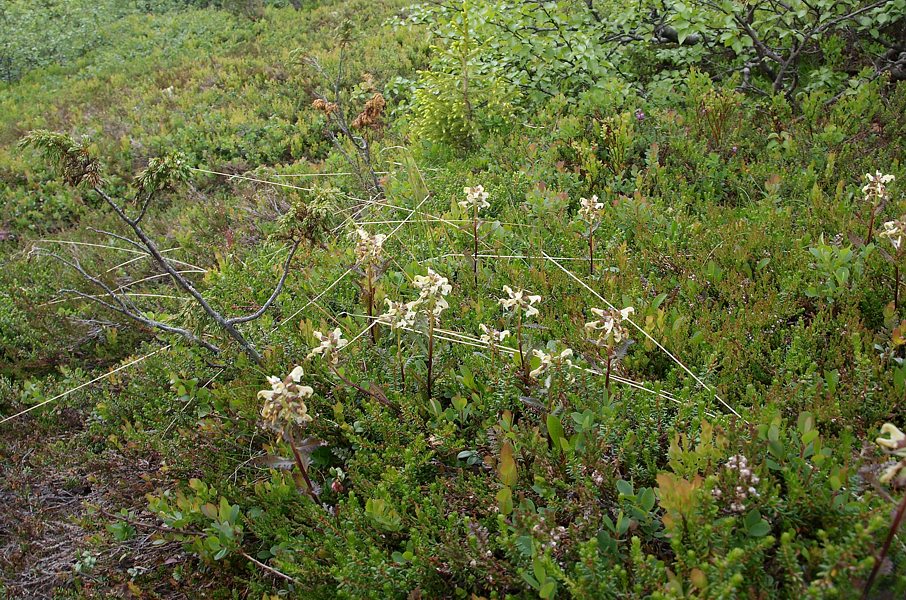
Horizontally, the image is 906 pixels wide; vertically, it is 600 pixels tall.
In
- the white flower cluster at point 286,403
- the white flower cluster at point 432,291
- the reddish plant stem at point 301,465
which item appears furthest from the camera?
the white flower cluster at point 432,291

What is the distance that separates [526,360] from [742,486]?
40.6 inches

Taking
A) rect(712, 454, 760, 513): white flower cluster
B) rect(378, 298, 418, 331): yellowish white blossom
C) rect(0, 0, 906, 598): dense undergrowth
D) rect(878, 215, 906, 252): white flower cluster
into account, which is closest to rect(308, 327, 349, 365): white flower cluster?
rect(0, 0, 906, 598): dense undergrowth

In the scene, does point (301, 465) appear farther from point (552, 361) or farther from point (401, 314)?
point (552, 361)

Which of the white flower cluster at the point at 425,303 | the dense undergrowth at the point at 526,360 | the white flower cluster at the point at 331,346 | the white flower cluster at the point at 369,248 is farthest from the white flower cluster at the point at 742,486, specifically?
the white flower cluster at the point at 369,248

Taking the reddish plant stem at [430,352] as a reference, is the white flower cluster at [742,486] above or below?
above

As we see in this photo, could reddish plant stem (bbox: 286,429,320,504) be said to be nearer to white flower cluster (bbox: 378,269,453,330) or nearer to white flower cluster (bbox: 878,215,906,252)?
white flower cluster (bbox: 378,269,453,330)

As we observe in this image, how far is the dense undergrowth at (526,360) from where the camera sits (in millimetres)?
1945

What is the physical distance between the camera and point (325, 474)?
8.82 feet

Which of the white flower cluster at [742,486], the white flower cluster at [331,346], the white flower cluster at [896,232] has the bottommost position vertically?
the white flower cluster at [331,346]

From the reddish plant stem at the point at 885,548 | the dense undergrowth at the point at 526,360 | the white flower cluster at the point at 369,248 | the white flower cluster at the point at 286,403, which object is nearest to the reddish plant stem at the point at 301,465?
the dense undergrowth at the point at 526,360

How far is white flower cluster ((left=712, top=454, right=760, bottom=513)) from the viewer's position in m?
1.83

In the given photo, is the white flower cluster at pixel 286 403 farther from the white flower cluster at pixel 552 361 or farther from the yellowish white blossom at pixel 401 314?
the white flower cluster at pixel 552 361

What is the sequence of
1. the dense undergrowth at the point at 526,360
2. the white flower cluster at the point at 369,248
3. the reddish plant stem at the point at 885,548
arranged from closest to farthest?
the reddish plant stem at the point at 885,548, the dense undergrowth at the point at 526,360, the white flower cluster at the point at 369,248

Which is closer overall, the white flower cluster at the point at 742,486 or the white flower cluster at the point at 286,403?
the white flower cluster at the point at 742,486
